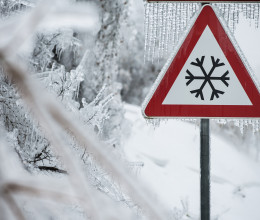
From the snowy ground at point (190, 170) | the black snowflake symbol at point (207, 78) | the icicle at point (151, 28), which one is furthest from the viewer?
the snowy ground at point (190, 170)

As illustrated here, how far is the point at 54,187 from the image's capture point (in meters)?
0.43

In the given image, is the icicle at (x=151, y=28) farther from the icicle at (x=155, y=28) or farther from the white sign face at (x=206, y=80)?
the white sign face at (x=206, y=80)

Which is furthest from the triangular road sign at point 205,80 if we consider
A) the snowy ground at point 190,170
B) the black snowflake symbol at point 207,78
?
the snowy ground at point 190,170

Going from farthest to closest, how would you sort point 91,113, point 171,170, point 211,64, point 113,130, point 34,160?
point 171,170 → point 113,130 → point 91,113 → point 34,160 → point 211,64

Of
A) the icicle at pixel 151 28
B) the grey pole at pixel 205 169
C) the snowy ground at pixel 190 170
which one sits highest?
the icicle at pixel 151 28

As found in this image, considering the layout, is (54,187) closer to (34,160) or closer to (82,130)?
(82,130)

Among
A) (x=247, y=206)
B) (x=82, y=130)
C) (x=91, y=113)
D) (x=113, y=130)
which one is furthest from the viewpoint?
(x=247, y=206)

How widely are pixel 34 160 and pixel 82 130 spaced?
136 cm

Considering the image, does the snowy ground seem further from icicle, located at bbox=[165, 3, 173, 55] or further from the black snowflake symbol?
the black snowflake symbol

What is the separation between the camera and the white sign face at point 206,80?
141 centimetres

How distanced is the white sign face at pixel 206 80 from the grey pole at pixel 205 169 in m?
0.11

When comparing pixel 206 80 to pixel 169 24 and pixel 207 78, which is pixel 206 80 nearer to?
pixel 207 78

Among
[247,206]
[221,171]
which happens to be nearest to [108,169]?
[247,206]

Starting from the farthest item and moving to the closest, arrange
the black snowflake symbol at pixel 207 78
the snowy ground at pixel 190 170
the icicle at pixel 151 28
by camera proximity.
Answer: the snowy ground at pixel 190 170 < the icicle at pixel 151 28 < the black snowflake symbol at pixel 207 78
